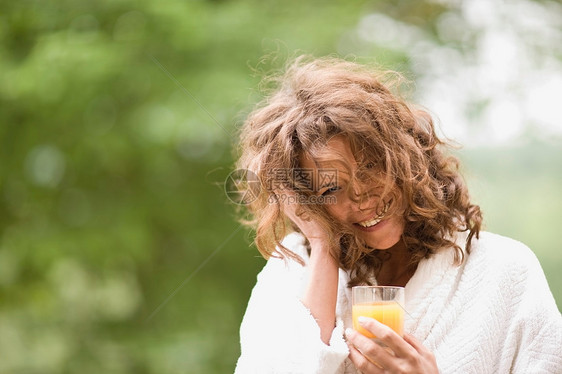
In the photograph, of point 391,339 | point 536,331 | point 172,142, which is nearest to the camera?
point 391,339

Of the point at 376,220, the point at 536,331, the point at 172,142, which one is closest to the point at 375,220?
the point at 376,220

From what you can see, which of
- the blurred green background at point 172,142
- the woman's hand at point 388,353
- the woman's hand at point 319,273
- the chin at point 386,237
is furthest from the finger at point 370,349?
the blurred green background at point 172,142

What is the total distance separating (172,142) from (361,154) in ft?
4.70

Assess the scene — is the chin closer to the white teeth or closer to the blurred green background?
the white teeth

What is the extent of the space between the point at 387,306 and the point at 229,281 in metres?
1.65

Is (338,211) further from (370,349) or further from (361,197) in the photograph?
(370,349)

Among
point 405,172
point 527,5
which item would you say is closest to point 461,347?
point 405,172

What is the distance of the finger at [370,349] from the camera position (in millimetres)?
1374

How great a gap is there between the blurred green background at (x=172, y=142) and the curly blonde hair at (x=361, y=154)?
927mm

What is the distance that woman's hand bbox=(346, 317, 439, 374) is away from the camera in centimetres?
135

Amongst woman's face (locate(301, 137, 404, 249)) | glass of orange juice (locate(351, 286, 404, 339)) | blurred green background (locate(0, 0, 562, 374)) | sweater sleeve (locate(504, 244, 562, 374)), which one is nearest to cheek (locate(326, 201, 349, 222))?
woman's face (locate(301, 137, 404, 249))

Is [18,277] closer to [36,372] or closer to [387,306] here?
[36,372]

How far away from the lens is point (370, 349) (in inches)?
54.8

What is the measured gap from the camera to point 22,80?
2.86 m
